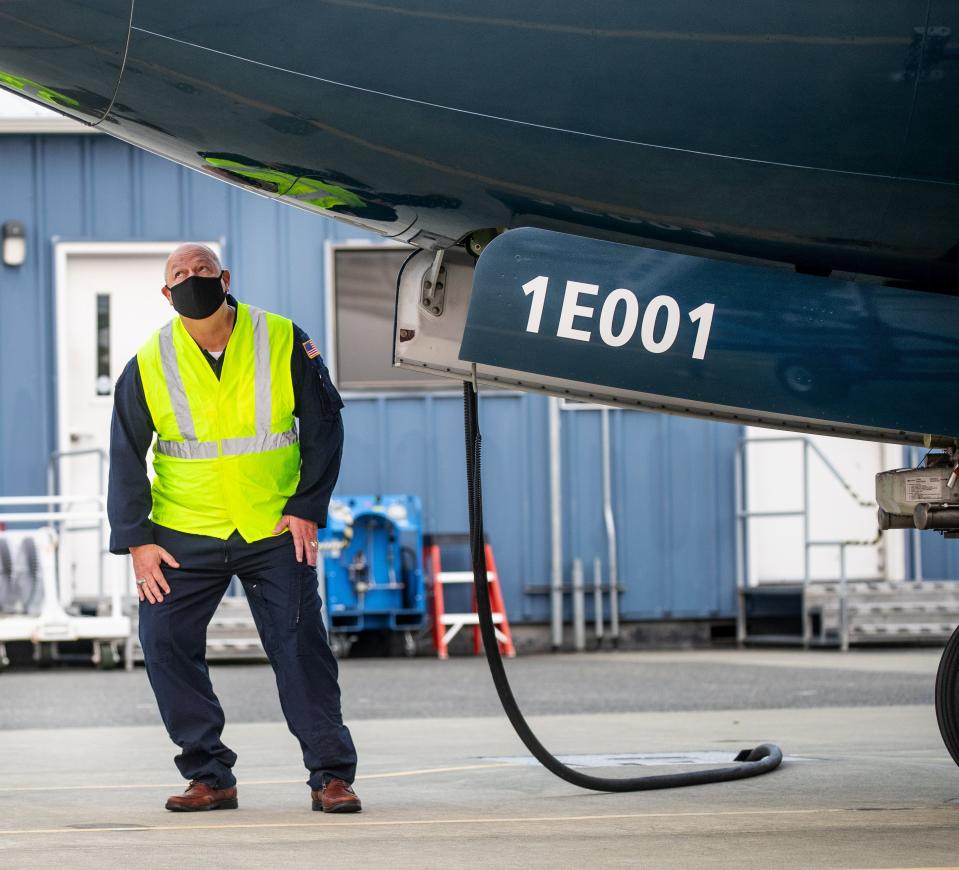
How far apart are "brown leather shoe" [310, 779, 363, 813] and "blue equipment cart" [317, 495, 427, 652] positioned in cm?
924

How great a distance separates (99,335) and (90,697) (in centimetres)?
481

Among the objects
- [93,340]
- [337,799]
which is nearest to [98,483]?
[93,340]

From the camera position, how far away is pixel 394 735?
313 inches

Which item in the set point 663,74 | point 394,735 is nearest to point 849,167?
point 663,74

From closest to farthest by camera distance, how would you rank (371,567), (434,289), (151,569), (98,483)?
(434,289) < (151,569) < (371,567) < (98,483)

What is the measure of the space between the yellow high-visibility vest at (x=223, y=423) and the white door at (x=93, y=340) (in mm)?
9711

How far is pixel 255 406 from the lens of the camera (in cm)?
507

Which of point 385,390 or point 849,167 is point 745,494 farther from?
point 849,167

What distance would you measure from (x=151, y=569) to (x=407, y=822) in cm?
102

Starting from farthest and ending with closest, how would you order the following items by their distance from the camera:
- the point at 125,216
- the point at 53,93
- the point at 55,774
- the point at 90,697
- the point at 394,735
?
the point at 125,216
the point at 90,697
the point at 394,735
the point at 55,774
the point at 53,93

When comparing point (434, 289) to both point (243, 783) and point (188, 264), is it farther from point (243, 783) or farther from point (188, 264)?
point (243, 783)

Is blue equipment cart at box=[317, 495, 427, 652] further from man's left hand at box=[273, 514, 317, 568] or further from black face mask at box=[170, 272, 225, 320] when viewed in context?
black face mask at box=[170, 272, 225, 320]

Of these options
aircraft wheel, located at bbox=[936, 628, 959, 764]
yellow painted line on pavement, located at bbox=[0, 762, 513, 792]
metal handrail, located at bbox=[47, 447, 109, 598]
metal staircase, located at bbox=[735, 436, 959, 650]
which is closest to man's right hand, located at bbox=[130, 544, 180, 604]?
yellow painted line on pavement, located at bbox=[0, 762, 513, 792]

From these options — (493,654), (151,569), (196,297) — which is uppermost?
(196,297)
